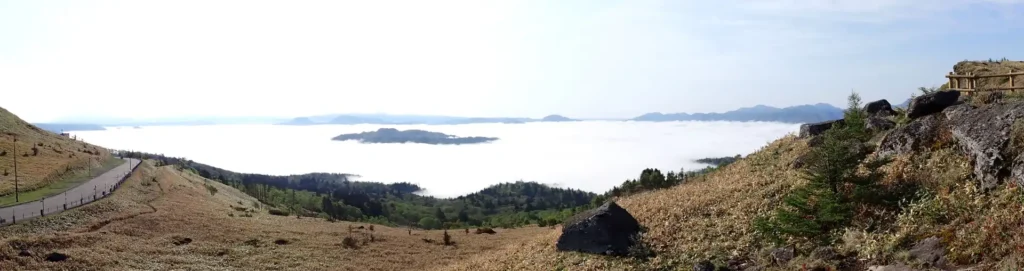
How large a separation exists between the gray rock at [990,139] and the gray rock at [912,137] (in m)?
2.06

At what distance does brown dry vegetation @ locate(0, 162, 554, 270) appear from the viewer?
2953 cm

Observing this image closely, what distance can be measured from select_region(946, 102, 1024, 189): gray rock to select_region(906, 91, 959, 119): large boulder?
6.95 meters

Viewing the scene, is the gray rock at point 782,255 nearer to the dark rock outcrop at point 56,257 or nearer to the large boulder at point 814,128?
the large boulder at point 814,128

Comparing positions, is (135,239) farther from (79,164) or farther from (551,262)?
(79,164)

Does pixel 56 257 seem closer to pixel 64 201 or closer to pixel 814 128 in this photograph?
pixel 64 201

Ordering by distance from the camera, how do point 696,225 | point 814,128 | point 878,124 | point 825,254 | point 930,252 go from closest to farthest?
point 930,252 → point 825,254 → point 696,225 → point 878,124 → point 814,128

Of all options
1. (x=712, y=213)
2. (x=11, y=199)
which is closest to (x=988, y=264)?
(x=712, y=213)

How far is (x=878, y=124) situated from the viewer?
2673 centimetres

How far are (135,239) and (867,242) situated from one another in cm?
3775

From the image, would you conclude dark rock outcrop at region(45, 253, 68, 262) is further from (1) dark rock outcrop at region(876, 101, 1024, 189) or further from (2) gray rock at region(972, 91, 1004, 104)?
(2) gray rock at region(972, 91, 1004, 104)

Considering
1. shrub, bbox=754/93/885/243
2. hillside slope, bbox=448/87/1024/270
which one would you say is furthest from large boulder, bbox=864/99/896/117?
shrub, bbox=754/93/885/243

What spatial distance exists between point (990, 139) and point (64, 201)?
55.9 metres

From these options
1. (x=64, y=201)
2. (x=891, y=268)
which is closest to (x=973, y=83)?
(x=891, y=268)

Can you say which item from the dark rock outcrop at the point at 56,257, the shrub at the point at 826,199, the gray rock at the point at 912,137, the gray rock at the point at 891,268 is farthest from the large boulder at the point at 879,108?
the dark rock outcrop at the point at 56,257
